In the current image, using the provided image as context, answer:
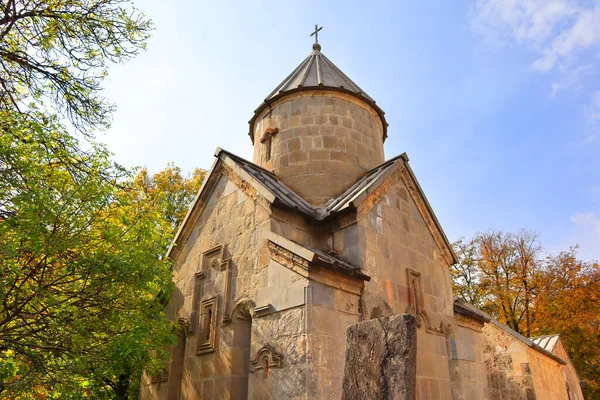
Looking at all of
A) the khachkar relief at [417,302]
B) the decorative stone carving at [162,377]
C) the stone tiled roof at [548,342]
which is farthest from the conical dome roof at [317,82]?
the stone tiled roof at [548,342]

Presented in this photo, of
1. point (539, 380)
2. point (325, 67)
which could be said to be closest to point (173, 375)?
point (325, 67)

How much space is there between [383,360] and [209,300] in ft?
16.8

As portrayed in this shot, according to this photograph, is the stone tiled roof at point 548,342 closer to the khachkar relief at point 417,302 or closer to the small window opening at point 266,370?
the khachkar relief at point 417,302

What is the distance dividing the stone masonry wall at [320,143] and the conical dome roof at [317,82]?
0.15 meters

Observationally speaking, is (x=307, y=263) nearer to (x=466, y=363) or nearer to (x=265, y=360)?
(x=265, y=360)

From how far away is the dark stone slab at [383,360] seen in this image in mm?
3008

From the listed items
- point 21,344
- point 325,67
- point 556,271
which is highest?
point 325,67

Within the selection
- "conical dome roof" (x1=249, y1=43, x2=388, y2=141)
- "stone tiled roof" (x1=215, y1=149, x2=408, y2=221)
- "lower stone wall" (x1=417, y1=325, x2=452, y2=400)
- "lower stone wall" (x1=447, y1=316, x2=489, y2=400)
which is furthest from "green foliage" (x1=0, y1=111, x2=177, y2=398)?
"lower stone wall" (x1=447, y1=316, x2=489, y2=400)

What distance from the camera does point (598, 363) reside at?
19.9m

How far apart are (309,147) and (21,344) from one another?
6434mm

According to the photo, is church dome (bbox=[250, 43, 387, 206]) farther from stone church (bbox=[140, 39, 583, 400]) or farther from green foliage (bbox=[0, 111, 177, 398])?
green foliage (bbox=[0, 111, 177, 398])

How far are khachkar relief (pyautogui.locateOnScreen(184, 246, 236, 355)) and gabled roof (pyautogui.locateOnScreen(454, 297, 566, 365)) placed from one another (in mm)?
4920

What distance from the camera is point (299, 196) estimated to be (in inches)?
357

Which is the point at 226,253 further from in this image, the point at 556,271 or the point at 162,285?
the point at 556,271
